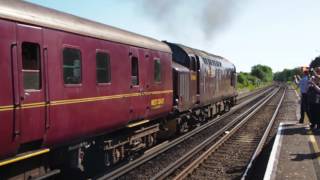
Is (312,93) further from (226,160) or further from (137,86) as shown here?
(137,86)

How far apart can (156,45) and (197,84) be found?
5.75m

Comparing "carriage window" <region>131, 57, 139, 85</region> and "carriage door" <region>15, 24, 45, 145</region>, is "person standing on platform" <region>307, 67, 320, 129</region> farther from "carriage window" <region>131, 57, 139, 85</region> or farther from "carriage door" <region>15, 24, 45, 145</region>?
"carriage door" <region>15, 24, 45, 145</region>

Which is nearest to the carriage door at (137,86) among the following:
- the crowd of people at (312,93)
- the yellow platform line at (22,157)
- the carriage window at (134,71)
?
the carriage window at (134,71)

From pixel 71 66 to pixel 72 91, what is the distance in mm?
455

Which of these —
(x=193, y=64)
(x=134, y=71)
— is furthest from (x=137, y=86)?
(x=193, y=64)

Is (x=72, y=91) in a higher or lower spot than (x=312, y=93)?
higher

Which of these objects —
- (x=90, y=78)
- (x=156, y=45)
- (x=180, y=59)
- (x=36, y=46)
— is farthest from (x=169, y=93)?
(x=36, y=46)

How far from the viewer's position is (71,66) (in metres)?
8.55

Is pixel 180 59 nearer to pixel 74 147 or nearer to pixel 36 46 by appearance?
pixel 74 147

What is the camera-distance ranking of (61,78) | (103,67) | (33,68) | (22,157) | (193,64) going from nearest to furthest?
1. (22,157)
2. (33,68)
3. (61,78)
4. (103,67)
5. (193,64)

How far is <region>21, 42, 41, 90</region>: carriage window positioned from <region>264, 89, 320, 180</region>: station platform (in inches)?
176

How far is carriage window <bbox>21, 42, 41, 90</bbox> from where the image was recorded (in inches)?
282

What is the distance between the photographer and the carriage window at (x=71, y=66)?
830cm

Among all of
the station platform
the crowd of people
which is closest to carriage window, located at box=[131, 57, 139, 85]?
the station platform
